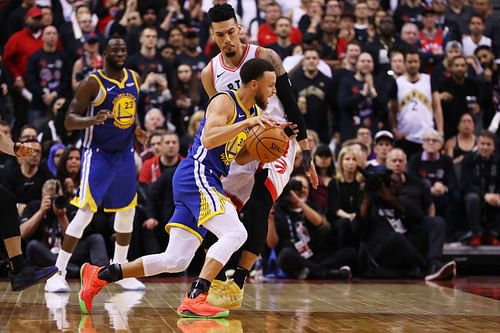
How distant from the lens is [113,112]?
27.8 ft

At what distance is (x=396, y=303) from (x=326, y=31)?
7018 mm

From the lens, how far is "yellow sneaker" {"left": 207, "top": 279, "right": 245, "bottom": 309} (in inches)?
257

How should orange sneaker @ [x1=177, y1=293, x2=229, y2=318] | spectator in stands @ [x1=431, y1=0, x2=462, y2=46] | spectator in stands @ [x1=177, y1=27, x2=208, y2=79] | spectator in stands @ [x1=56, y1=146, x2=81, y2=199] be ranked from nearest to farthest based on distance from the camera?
orange sneaker @ [x1=177, y1=293, x2=229, y2=318] < spectator in stands @ [x1=56, y1=146, x2=81, y2=199] < spectator in stands @ [x1=177, y1=27, x2=208, y2=79] < spectator in stands @ [x1=431, y1=0, x2=462, y2=46]

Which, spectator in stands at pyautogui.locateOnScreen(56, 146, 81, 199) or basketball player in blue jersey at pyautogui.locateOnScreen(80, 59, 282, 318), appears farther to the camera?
spectator in stands at pyautogui.locateOnScreen(56, 146, 81, 199)

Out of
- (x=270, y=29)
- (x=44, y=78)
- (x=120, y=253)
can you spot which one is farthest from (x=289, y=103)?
(x=270, y=29)

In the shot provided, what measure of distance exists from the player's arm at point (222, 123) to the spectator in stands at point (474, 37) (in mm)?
8540

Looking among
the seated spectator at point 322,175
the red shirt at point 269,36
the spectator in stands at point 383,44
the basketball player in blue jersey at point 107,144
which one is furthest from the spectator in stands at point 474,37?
the basketball player in blue jersey at point 107,144

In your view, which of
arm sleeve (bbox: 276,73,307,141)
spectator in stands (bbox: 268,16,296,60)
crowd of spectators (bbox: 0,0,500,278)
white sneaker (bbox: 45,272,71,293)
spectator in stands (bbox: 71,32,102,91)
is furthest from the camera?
spectator in stands (bbox: 268,16,296,60)

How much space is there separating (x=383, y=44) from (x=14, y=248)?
771 centimetres

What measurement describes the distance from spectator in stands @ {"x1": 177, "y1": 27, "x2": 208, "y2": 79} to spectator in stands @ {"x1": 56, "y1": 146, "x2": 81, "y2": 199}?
3.16 metres

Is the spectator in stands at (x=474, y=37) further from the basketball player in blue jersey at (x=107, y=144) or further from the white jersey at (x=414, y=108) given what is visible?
the basketball player in blue jersey at (x=107, y=144)

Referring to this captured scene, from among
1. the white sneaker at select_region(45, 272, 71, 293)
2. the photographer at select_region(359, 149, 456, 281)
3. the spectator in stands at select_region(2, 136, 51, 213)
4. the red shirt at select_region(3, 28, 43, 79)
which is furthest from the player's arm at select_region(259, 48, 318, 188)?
the red shirt at select_region(3, 28, 43, 79)

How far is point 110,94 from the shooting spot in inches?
334

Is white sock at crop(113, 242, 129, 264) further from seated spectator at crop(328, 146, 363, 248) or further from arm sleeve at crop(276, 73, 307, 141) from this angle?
seated spectator at crop(328, 146, 363, 248)
